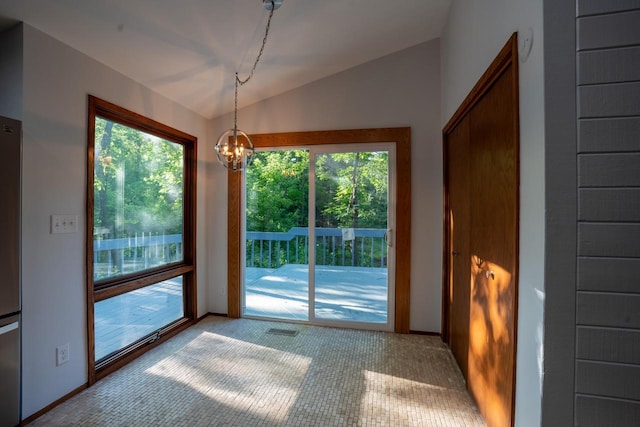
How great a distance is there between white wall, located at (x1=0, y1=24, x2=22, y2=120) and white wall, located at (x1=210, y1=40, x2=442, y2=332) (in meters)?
1.66

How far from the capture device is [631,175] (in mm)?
988

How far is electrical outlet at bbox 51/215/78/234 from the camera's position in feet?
6.07

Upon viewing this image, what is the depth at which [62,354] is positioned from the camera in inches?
75.0

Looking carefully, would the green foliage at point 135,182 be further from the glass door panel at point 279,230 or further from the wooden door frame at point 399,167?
the wooden door frame at point 399,167

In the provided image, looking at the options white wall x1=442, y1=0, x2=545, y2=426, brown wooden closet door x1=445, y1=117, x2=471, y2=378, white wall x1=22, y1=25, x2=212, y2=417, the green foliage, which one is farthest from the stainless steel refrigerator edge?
brown wooden closet door x1=445, y1=117, x2=471, y2=378

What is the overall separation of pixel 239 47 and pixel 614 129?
7.82 ft

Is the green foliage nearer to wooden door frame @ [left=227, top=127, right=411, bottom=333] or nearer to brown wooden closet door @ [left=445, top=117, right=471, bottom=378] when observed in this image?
wooden door frame @ [left=227, top=127, right=411, bottom=333]

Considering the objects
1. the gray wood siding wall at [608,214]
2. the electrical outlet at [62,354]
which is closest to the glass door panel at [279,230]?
the electrical outlet at [62,354]

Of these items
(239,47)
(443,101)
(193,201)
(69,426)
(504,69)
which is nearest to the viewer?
(504,69)

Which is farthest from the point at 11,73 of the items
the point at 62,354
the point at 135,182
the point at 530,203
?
the point at 530,203

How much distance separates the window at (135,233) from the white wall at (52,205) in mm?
82

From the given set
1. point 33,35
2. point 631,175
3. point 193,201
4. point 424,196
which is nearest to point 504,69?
point 631,175

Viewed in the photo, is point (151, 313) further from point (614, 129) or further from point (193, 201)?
point (614, 129)

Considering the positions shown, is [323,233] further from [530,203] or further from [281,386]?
[530,203]
